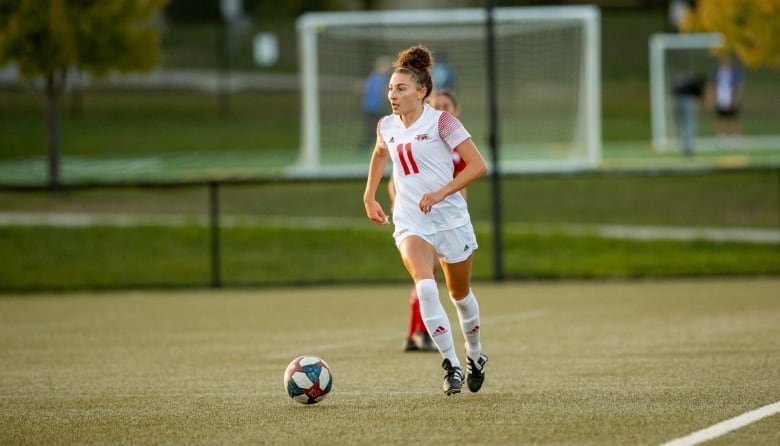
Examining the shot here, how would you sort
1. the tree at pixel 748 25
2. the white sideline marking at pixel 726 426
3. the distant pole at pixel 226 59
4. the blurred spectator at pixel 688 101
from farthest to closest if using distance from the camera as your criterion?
the distant pole at pixel 226 59
the blurred spectator at pixel 688 101
the tree at pixel 748 25
the white sideline marking at pixel 726 426

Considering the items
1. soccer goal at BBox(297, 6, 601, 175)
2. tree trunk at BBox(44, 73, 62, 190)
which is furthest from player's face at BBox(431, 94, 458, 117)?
soccer goal at BBox(297, 6, 601, 175)

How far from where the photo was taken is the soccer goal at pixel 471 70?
26000 millimetres

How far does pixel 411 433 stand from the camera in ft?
23.2

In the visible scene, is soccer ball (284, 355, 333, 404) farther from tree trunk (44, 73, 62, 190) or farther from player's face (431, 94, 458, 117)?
tree trunk (44, 73, 62, 190)

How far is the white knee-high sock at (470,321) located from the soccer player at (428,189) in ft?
0.47

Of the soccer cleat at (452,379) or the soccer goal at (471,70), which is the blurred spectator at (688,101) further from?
the soccer cleat at (452,379)

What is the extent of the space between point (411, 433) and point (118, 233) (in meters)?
13.3

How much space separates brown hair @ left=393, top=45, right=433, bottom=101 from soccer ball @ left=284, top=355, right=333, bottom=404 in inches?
71.2

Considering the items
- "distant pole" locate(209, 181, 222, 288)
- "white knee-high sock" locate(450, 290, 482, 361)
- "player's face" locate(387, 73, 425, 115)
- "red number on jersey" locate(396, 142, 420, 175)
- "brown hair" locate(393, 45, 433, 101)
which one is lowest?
"distant pole" locate(209, 181, 222, 288)

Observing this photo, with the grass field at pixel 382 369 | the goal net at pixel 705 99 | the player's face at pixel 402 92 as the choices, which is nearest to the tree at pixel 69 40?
the grass field at pixel 382 369

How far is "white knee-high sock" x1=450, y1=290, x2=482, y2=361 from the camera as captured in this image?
8422 mm

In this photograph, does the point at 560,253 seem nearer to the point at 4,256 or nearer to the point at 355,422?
the point at 4,256

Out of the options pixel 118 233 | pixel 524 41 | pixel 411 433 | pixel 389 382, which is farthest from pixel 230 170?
pixel 411 433

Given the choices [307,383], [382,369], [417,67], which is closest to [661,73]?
[382,369]
